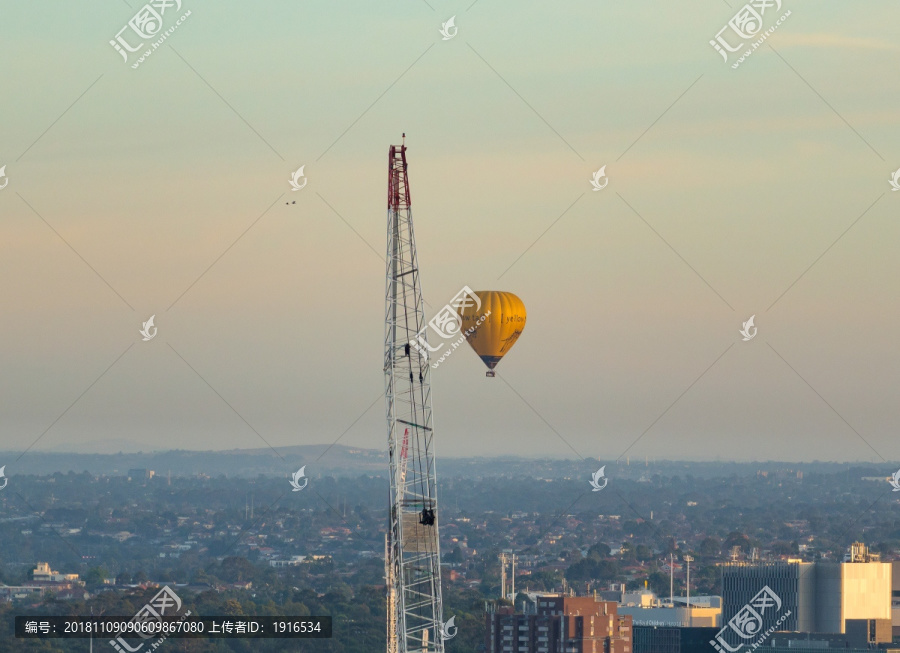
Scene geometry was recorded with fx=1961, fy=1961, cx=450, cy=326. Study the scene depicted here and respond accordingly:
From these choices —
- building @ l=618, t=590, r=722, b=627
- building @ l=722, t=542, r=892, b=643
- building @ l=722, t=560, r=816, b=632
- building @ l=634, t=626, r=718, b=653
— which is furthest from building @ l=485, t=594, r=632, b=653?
building @ l=618, t=590, r=722, b=627

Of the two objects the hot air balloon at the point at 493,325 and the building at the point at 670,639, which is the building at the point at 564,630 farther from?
the hot air balloon at the point at 493,325

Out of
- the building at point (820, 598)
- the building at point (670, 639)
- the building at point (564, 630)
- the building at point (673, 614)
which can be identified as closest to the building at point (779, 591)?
the building at point (820, 598)

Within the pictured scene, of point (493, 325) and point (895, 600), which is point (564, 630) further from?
point (895, 600)

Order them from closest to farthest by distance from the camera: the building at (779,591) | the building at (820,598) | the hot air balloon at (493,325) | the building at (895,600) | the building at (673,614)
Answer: the hot air balloon at (493,325), the building at (820,598), the building at (779,591), the building at (895,600), the building at (673,614)

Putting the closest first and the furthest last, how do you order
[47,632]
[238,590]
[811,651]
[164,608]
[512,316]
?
[512,316] < [811,651] < [47,632] < [164,608] < [238,590]

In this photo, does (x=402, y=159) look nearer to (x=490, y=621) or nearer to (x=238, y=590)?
(x=490, y=621)

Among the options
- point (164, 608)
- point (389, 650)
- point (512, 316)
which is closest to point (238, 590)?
point (164, 608)

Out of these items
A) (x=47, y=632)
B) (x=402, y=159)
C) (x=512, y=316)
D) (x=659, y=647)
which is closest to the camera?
A: (x=402, y=159)
